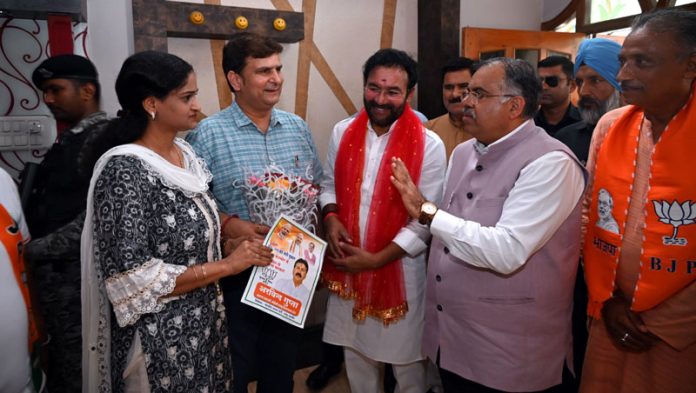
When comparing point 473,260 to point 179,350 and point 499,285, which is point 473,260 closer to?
point 499,285

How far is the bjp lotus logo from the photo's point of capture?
1.38 m

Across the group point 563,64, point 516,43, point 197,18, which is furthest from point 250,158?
point 516,43

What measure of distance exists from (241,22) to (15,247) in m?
2.09

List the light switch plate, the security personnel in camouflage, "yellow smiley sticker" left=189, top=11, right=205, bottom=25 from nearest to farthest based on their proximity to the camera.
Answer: the security personnel in camouflage < the light switch plate < "yellow smiley sticker" left=189, top=11, right=205, bottom=25

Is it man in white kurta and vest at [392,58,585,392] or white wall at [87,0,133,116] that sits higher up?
white wall at [87,0,133,116]

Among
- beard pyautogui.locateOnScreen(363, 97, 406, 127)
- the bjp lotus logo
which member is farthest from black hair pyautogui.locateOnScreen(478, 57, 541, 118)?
beard pyautogui.locateOnScreen(363, 97, 406, 127)

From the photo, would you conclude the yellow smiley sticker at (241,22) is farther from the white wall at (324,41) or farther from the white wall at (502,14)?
the white wall at (502,14)

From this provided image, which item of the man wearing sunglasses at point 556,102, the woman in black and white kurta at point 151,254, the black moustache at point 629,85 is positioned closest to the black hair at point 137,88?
the woman in black and white kurta at point 151,254

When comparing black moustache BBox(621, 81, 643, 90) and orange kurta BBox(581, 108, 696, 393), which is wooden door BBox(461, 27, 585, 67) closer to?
orange kurta BBox(581, 108, 696, 393)

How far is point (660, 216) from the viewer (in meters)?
1.42

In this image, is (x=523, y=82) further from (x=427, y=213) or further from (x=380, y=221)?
(x=380, y=221)

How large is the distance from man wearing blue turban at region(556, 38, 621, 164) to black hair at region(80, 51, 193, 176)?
1880 millimetres

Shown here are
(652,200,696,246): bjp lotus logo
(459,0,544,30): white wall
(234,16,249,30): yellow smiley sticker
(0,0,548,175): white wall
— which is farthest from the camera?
(459,0,544,30): white wall

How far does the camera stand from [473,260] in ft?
5.03
